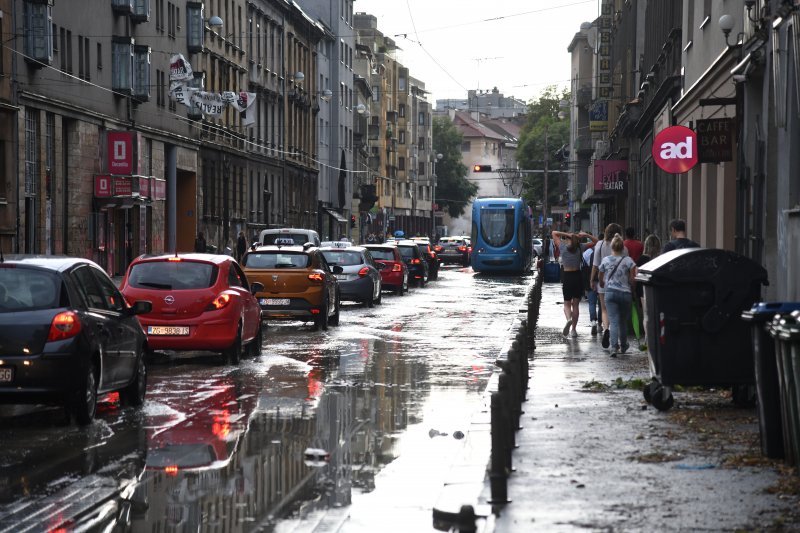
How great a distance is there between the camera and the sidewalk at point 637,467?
8.16 meters

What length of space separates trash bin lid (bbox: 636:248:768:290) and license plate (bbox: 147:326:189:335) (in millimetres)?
7153

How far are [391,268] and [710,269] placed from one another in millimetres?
32121

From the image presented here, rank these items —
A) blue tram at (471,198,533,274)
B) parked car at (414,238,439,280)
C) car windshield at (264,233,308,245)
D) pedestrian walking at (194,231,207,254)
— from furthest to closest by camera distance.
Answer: blue tram at (471,198,533,274) < parked car at (414,238,439,280) < pedestrian walking at (194,231,207,254) < car windshield at (264,233,308,245)

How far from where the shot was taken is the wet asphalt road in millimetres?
8438

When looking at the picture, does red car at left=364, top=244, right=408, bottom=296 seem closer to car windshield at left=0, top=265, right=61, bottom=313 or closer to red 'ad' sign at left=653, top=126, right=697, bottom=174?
red 'ad' sign at left=653, top=126, right=697, bottom=174

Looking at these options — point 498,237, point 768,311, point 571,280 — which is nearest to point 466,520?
point 768,311

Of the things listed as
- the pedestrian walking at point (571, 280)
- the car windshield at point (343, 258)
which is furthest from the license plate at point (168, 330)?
the car windshield at point (343, 258)

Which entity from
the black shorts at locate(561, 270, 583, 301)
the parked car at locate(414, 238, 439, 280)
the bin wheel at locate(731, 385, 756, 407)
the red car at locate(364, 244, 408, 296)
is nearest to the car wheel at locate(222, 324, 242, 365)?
the black shorts at locate(561, 270, 583, 301)

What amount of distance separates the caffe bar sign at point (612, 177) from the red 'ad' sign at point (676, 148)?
3144 centimetres

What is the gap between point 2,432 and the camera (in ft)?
39.9

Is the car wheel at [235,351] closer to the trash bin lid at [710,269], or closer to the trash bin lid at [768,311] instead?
the trash bin lid at [710,269]

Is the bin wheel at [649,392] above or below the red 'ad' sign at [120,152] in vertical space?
below

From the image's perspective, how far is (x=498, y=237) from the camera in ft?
224

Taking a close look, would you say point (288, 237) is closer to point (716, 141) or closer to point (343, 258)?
point (343, 258)
